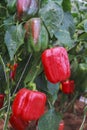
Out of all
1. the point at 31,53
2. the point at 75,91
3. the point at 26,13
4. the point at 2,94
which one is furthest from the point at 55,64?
the point at 75,91

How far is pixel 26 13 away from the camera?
53.9 inches

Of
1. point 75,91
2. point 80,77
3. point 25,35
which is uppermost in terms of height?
point 25,35

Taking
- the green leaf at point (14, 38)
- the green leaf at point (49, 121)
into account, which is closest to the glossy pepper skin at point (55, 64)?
the green leaf at point (14, 38)

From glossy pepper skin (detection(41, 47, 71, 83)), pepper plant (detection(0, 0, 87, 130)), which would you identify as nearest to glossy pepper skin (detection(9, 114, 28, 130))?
pepper plant (detection(0, 0, 87, 130))

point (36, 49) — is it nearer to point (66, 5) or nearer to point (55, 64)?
point (55, 64)

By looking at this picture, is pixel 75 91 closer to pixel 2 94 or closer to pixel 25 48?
pixel 2 94

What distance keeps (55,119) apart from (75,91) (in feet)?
1.48

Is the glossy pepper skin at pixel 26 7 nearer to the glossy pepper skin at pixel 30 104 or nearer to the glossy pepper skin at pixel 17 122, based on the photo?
the glossy pepper skin at pixel 30 104

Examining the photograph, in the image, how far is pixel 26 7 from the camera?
4.49 ft

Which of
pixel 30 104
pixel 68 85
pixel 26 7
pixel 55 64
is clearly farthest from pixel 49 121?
pixel 26 7

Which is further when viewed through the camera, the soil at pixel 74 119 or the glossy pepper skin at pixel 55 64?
the soil at pixel 74 119

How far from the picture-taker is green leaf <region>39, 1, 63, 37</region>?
1349 millimetres

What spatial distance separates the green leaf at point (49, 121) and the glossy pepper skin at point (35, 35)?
1.12ft

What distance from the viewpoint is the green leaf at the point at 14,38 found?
1.31m
